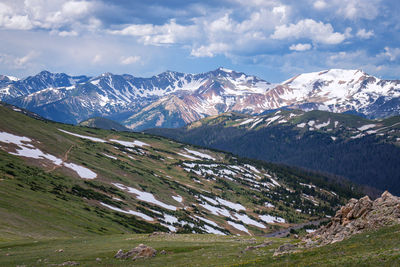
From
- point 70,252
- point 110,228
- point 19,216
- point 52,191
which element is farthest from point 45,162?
point 70,252

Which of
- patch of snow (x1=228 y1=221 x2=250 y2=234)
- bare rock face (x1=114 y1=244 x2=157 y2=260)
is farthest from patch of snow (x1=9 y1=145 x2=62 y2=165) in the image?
bare rock face (x1=114 y1=244 x2=157 y2=260)

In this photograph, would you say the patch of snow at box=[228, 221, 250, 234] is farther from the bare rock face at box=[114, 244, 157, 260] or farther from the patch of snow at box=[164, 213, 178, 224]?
the bare rock face at box=[114, 244, 157, 260]

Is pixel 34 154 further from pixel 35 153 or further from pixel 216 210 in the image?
pixel 216 210

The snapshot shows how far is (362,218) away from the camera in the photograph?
41.3 meters

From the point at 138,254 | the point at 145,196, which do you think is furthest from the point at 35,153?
the point at 138,254

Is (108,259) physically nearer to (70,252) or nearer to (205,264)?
(70,252)

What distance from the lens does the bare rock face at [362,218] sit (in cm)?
3803

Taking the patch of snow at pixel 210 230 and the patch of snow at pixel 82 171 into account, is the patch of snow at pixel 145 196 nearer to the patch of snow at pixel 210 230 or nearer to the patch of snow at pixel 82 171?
the patch of snow at pixel 82 171

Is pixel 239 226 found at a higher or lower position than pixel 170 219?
lower

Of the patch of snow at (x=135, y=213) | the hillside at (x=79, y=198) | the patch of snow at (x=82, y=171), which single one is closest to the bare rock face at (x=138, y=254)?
the hillside at (x=79, y=198)

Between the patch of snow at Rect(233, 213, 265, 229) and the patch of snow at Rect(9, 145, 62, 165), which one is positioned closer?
the patch of snow at Rect(9, 145, 62, 165)

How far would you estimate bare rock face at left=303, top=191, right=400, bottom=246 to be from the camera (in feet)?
125

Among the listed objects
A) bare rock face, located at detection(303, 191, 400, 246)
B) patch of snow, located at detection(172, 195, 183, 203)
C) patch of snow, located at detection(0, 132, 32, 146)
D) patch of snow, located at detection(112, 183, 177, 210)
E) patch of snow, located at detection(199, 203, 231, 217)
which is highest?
patch of snow, located at detection(0, 132, 32, 146)

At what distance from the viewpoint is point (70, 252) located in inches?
1916
